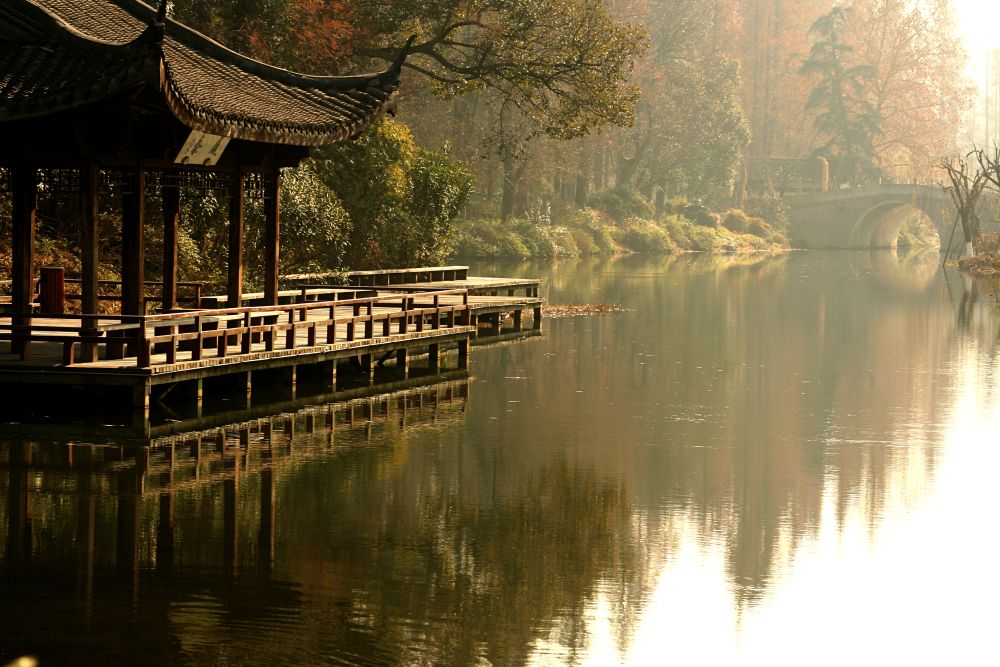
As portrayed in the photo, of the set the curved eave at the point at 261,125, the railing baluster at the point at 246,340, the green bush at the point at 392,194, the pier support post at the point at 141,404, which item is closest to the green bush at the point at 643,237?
the green bush at the point at 392,194

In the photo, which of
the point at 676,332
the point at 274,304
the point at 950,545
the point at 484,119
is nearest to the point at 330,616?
the point at 950,545

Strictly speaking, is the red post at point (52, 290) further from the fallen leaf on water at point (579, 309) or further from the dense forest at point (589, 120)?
the fallen leaf on water at point (579, 309)

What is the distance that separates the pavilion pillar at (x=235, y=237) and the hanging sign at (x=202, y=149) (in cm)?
89

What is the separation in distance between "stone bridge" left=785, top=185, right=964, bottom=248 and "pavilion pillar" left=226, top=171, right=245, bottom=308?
67989mm

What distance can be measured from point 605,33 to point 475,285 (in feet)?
25.6

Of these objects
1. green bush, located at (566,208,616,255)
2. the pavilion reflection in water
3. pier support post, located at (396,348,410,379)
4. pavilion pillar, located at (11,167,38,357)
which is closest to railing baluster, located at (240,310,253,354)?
the pavilion reflection in water

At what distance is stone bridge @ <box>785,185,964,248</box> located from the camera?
86.6m

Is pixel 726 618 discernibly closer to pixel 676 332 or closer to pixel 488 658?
pixel 488 658

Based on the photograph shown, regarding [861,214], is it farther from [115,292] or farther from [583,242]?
[115,292]

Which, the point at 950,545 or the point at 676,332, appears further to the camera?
the point at 676,332

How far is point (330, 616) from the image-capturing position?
1141 cm

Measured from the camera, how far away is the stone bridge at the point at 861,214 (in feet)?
284

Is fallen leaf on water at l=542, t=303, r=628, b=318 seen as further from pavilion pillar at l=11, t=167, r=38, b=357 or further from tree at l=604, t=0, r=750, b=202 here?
tree at l=604, t=0, r=750, b=202

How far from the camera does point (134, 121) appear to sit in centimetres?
2008
